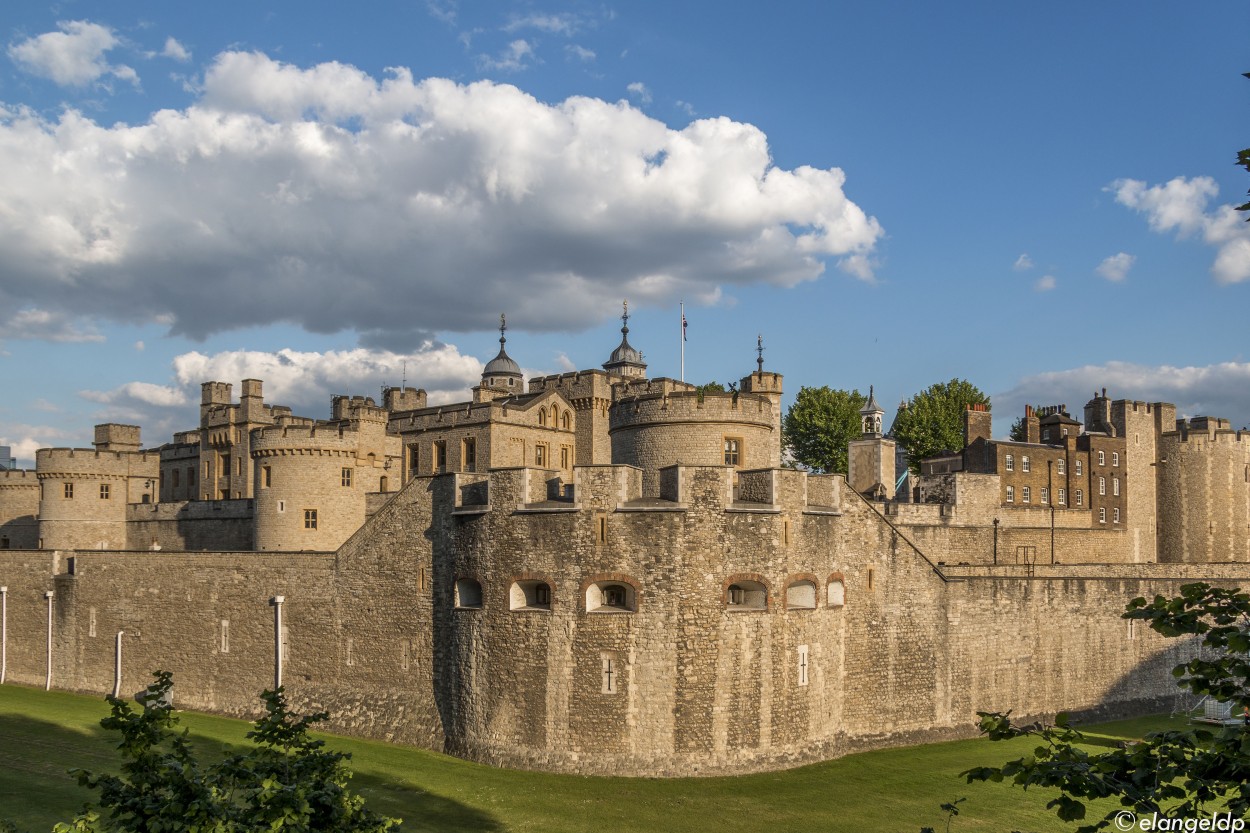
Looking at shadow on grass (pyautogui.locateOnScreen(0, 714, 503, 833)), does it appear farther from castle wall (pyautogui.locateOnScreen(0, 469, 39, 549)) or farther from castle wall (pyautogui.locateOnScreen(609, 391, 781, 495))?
castle wall (pyautogui.locateOnScreen(0, 469, 39, 549))

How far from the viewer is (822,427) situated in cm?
7581

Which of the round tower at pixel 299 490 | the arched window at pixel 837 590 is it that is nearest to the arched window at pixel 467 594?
the arched window at pixel 837 590

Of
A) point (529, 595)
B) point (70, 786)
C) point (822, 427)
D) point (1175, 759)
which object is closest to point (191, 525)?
point (529, 595)

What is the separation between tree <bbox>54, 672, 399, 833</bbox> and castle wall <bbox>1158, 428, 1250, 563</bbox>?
59916 mm

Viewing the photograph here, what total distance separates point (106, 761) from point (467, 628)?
9.73 m

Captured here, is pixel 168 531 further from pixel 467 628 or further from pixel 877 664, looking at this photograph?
pixel 877 664

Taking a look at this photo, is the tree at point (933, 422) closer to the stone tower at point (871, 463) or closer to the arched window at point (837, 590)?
the stone tower at point (871, 463)

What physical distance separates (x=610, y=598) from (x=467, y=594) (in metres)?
4.59

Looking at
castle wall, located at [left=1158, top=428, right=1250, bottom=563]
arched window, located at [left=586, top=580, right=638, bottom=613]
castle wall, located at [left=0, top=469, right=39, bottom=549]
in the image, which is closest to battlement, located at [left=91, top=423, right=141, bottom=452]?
castle wall, located at [left=0, top=469, right=39, bottom=549]

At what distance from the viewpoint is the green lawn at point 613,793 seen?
914 inches

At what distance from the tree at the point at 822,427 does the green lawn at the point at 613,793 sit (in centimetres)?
4529

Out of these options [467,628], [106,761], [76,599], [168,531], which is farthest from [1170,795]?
[168,531]

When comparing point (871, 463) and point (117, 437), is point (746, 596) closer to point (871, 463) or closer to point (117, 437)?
point (871, 463)

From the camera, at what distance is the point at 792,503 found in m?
28.5
